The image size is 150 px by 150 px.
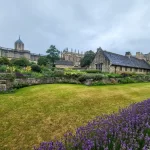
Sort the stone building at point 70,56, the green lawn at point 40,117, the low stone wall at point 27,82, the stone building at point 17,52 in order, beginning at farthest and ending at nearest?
1. the stone building at point 70,56
2. the stone building at point 17,52
3. the low stone wall at point 27,82
4. the green lawn at point 40,117

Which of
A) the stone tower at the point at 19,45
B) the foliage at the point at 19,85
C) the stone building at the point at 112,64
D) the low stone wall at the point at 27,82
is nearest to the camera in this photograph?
Result: the low stone wall at the point at 27,82

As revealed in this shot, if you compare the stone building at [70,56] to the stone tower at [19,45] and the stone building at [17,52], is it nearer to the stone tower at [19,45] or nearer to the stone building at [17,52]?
the stone building at [17,52]

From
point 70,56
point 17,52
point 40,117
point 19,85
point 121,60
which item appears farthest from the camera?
point 70,56

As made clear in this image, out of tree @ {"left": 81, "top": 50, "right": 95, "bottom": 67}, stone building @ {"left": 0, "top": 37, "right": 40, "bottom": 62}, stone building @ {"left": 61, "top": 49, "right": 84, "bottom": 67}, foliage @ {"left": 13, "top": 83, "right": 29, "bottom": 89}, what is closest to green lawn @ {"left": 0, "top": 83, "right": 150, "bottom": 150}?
foliage @ {"left": 13, "top": 83, "right": 29, "bottom": 89}

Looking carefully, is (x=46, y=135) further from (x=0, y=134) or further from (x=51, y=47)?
(x=51, y=47)

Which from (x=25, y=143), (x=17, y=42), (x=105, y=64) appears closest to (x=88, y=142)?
(x=25, y=143)

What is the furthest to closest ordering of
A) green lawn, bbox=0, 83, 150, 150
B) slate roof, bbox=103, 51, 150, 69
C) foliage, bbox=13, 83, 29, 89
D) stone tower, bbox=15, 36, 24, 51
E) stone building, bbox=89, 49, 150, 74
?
stone tower, bbox=15, 36, 24, 51 → slate roof, bbox=103, 51, 150, 69 → stone building, bbox=89, 49, 150, 74 → foliage, bbox=13, 83, 29, 89 → green lawn, bbox=0, 83, 150, 150

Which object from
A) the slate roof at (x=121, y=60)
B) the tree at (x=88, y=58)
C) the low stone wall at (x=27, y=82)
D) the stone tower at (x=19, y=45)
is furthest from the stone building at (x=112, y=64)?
the stone tower at (x=19, y=45)

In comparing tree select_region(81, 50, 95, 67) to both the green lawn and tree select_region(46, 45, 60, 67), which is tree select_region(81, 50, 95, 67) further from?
the green lawn

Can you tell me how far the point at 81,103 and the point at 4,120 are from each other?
367cm

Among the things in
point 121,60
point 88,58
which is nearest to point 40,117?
point 121,60

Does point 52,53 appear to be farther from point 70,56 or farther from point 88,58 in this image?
point 70,56

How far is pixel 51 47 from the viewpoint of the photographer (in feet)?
169

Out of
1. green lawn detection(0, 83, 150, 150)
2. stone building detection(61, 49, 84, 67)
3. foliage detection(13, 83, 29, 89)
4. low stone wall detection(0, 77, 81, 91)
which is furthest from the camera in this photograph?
stone building detection(61, 49, 84, 67)
